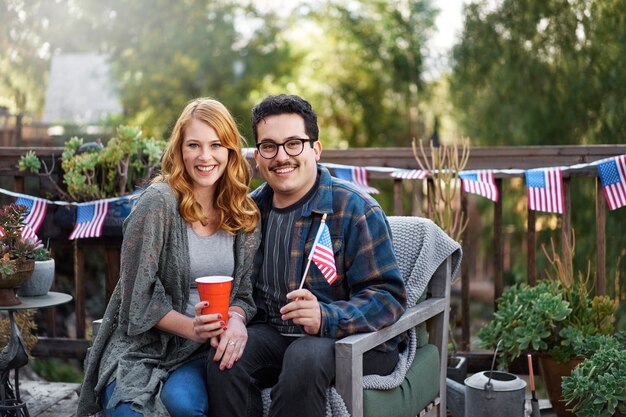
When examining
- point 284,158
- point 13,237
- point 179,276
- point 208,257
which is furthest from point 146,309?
point 13,237

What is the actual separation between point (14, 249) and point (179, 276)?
2.95 feet

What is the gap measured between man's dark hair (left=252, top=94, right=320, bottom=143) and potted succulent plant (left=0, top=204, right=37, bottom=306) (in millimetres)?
1055

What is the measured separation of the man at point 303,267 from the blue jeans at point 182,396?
0.14ft

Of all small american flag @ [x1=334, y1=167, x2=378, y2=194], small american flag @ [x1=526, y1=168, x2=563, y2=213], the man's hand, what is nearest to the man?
the man's hand

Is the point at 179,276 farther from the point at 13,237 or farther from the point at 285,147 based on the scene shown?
the point at 13,237

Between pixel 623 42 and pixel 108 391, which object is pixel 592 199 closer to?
pixel 623 42

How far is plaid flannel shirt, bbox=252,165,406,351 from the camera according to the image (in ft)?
8.32

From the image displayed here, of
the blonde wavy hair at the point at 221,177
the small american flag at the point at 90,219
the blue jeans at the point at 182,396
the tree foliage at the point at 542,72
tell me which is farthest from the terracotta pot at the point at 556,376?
the tree foliage at the point at 542,72

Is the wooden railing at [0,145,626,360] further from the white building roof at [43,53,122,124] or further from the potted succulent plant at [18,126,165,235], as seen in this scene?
the white building roof at [43,53,122,124]

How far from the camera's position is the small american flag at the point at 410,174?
13.4 ft

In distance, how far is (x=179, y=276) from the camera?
252cm

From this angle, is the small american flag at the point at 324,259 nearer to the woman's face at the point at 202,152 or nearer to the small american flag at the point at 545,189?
the woman's face at the point at 202,152

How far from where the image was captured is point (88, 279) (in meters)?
8.54

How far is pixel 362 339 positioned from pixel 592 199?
6.77 meters
